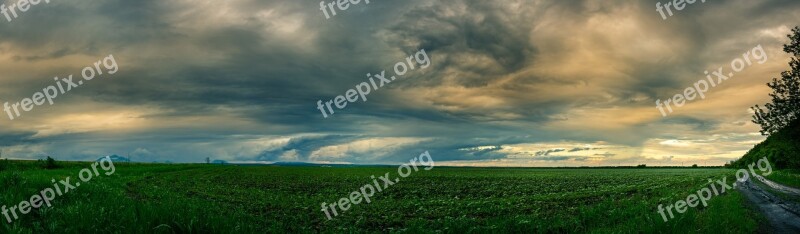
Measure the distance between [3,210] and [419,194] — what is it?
24.5 m

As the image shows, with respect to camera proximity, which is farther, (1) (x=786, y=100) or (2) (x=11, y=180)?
(1) (x=786, y=100)

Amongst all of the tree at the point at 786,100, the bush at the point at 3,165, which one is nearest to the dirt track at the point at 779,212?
the tree at the point at 786,100

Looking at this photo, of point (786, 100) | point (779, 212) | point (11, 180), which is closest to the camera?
point (779, 212)

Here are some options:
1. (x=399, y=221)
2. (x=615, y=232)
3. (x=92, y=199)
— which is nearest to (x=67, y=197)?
(x=92, y=199)

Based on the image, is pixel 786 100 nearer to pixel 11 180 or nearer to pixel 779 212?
pixel 779 212

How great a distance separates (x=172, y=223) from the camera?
Result: 14977mm

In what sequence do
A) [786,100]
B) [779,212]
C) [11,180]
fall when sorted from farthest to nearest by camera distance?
[786,100]
[11,180]
[779,212]

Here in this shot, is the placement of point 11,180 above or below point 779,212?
above

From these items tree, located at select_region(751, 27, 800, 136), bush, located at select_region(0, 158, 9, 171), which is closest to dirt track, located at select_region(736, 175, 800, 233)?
tree, located at select_region(751, 27, 800, 136)

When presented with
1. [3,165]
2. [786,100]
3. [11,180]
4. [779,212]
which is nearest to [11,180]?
[11,180]

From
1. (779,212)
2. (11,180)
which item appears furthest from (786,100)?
(11,180)

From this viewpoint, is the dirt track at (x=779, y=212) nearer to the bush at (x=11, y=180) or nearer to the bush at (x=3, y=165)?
the bush at (x=11, y=180)

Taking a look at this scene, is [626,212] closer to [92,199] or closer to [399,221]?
[399,221]

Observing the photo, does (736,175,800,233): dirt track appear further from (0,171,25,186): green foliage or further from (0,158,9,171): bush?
(0,158,9,171): bush
